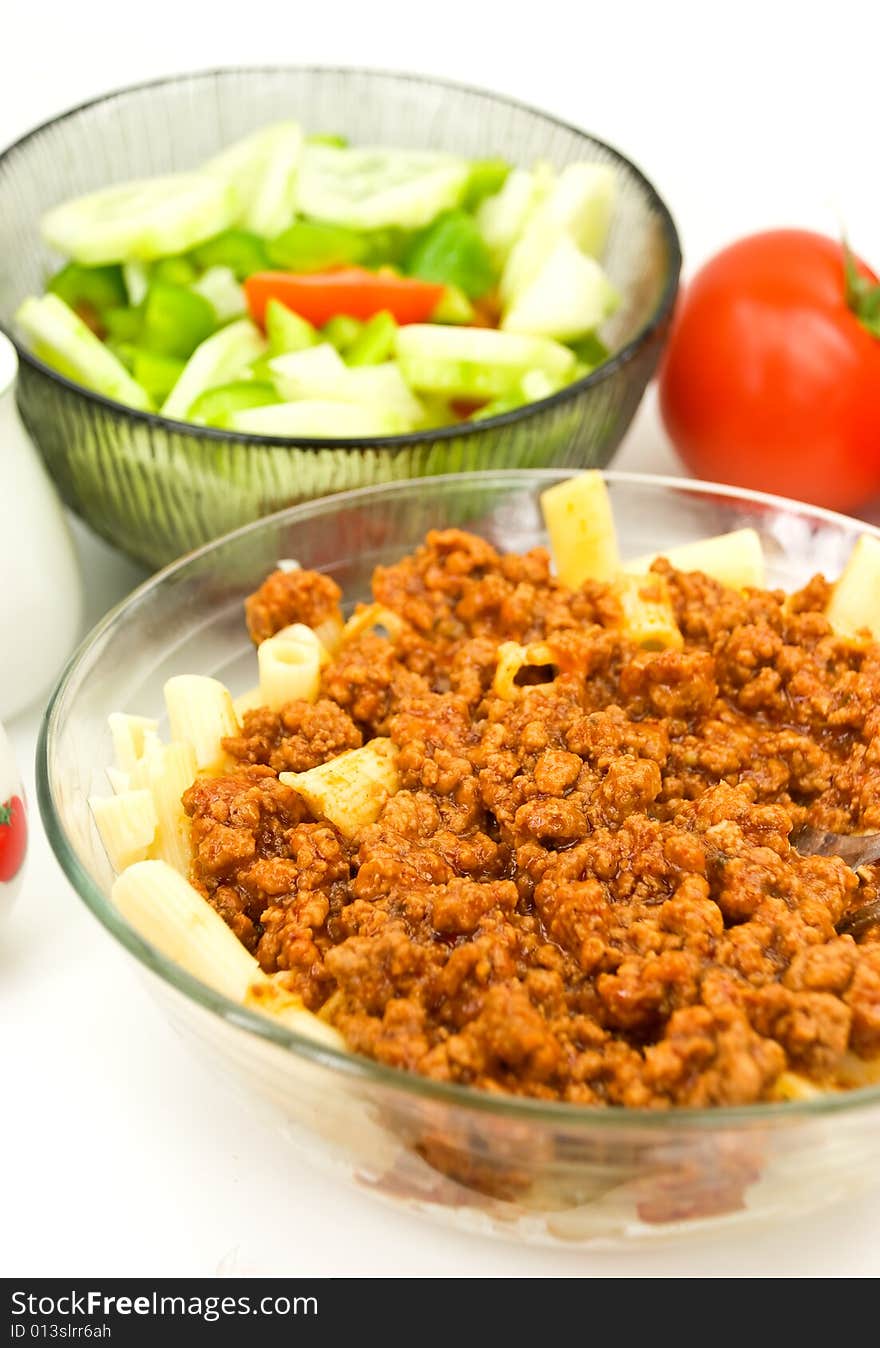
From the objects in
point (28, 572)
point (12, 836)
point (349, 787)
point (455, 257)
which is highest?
point (455, 257)

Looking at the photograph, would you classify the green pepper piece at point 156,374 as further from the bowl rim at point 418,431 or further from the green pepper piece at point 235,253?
the green pepper piece at point 235,253

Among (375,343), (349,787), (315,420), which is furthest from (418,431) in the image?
(349,787)

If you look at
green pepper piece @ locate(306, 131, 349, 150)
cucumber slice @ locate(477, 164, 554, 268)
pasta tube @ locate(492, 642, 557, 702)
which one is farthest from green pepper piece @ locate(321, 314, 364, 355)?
pasta tube @ locate(492, 642, 557, 702)

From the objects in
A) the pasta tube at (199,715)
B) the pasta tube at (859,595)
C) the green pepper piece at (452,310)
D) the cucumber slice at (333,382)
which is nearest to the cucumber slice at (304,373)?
the cucumber slice at (333,382)

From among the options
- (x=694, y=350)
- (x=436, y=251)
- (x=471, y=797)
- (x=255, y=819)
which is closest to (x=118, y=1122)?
(x=255, y=819)

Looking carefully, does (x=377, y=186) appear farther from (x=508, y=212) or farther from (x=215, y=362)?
(x=215, y=362)

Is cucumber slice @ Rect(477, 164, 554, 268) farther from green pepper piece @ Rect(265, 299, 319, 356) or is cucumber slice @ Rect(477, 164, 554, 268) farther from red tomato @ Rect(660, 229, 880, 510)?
green pepper piece @ Rect(265, 299, 319, 356)

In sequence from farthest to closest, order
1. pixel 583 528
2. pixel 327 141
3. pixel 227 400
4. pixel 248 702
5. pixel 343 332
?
pixel 327 141
pixel 343 332
pixel 227 400
pixel 583 528
pixel 248 702

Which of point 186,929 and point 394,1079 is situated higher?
point 394,1079
